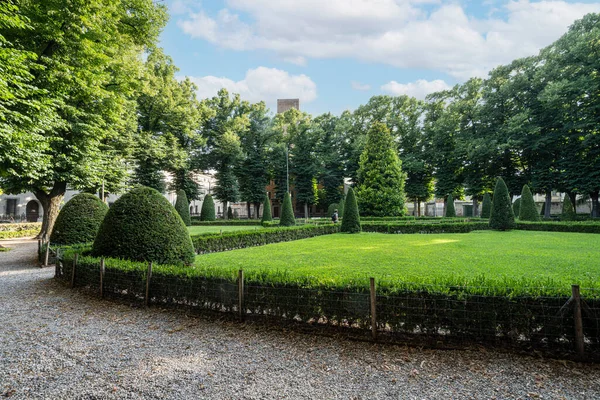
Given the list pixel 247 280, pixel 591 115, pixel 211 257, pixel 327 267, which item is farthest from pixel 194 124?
pixel 591 115

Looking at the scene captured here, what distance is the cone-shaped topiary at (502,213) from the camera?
23031mm

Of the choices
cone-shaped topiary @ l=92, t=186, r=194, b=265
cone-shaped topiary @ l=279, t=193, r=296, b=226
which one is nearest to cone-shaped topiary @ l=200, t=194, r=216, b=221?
cone-shaped topiary @ l=279, t=193, r=296, b=226

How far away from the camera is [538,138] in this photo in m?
33.2

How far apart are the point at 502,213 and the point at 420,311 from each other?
72.6ft

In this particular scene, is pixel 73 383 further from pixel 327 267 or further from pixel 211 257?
pixel 211 257

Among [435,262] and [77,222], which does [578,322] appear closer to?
[435,262]

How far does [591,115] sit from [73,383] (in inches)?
1553

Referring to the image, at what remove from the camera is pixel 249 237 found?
56.3 feet

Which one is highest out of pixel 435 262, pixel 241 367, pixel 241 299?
pixel 241 299

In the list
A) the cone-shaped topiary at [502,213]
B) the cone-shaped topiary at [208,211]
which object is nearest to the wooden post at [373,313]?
the cone-shaped topiary at [502,213]

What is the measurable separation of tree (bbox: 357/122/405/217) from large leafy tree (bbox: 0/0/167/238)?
74.4 ft

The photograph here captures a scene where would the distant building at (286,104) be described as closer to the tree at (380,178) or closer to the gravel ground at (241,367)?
the tree at (380,178)

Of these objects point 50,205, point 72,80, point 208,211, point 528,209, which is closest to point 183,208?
point 208,211

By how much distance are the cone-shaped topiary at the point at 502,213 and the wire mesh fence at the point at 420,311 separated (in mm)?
21235
